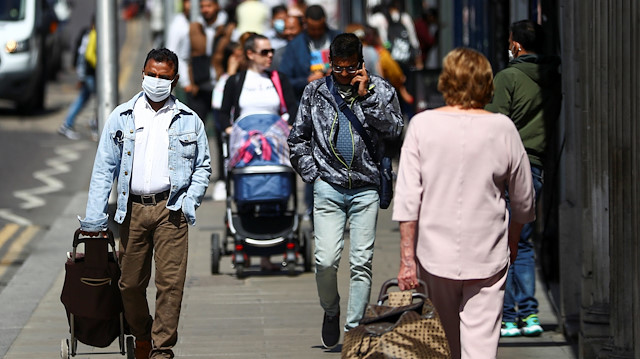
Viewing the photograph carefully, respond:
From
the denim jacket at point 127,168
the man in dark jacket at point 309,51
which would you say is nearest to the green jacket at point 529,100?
the denim jacket at point 127,168

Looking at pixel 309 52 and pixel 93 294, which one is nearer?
pixel 93 294

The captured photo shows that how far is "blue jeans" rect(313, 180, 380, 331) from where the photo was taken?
7855 millimetres

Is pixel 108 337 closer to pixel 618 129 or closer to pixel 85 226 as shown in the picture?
pixel 85 226

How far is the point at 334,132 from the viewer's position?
7.89 m

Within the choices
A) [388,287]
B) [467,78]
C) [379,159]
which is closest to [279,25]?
[379,159]

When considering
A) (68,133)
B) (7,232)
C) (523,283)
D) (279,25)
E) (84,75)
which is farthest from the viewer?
(84,75)

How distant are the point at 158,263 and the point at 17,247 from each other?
5.59m

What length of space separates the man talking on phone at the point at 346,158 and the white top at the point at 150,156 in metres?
0.80

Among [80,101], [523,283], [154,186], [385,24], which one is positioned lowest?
[523,283]

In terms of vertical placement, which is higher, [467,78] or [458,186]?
[467,78]

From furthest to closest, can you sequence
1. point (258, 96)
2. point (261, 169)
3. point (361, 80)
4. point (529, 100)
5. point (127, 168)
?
point (258, 96), point (261, 169), point (529, 100), point (361, 80), point (127, 168)

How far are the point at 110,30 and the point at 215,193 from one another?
2.84 m

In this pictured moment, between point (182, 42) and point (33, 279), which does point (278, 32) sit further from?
point (33, 279)

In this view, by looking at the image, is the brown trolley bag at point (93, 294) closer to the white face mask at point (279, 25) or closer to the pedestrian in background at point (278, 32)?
the pedestrian in background at point (278, 32)
